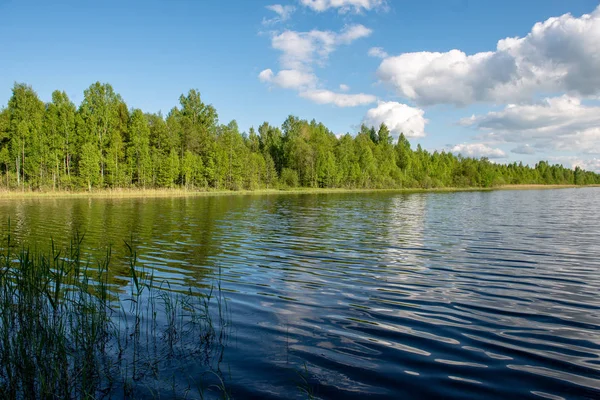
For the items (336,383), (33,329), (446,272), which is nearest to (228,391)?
(336,383)

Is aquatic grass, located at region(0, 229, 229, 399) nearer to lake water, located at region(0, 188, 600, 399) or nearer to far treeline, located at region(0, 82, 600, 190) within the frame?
lake water, located at region(0, 188, 600, 399)

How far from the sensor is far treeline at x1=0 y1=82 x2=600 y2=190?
66.4 meters

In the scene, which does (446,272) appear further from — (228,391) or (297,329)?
(228,391)

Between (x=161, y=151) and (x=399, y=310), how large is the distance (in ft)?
262

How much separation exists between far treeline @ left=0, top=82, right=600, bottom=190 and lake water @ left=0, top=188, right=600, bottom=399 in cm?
5575

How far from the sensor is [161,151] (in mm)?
80562

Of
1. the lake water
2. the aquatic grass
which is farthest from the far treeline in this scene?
the aquatic grass

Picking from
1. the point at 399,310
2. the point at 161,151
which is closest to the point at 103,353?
the point at 399,310

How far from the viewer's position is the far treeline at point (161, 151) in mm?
66375

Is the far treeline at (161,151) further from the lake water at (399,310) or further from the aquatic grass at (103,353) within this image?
the aquatic grass at (103,353)

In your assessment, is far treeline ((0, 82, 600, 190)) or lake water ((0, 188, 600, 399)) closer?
lake water ((0, 188, 600, 399))

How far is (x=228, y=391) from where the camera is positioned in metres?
5.30

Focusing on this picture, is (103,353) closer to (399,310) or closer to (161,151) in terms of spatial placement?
(399,310)

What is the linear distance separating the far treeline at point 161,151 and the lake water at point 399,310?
2195 inches
